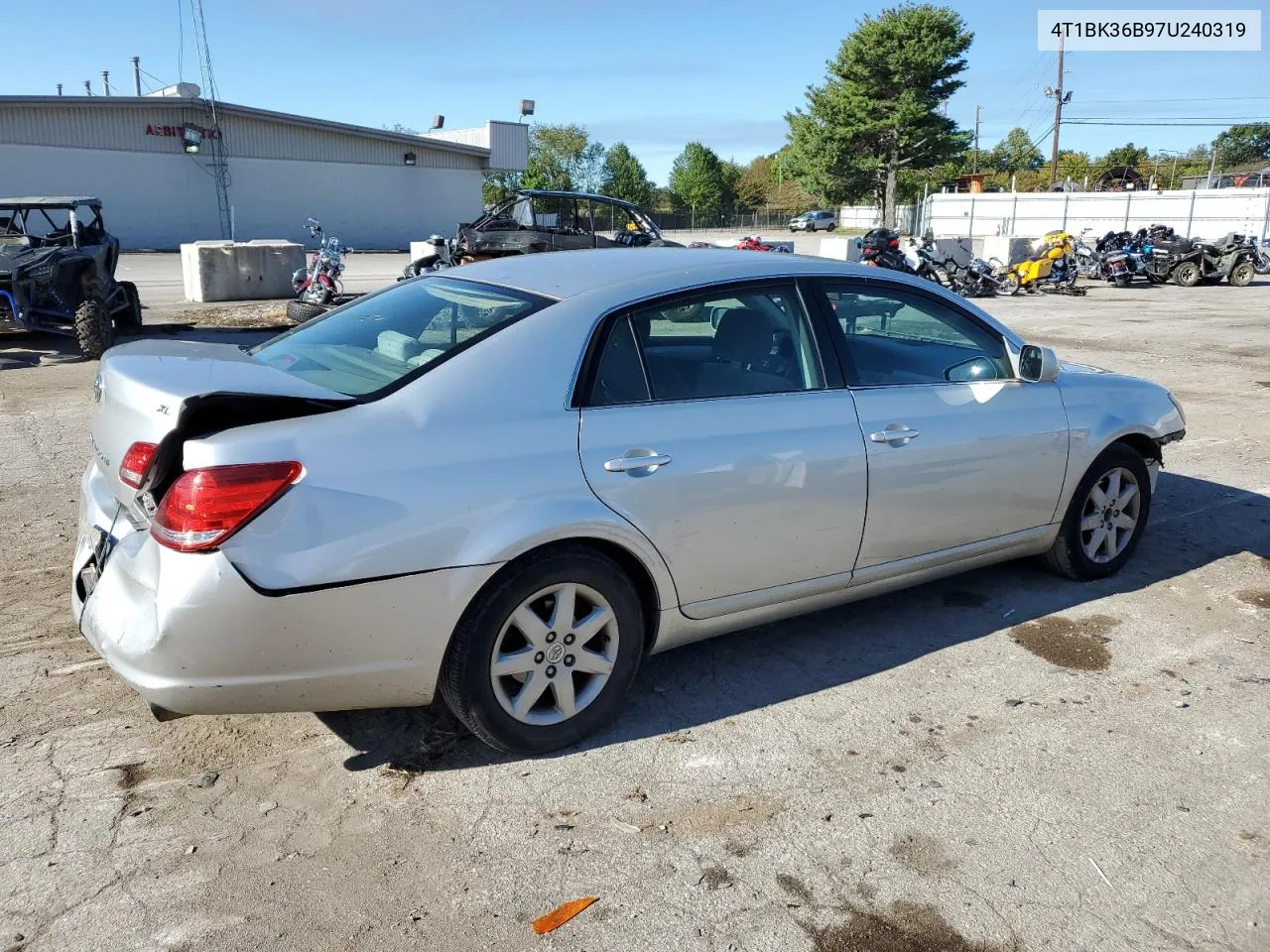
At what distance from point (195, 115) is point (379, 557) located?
41.0 meters

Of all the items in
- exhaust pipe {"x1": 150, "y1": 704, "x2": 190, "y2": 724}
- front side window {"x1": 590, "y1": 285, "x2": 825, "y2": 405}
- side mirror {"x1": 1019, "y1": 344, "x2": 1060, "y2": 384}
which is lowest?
exhaust pipe {"x1": 150, "y1": 704, "x2": 190, "y2": 724}

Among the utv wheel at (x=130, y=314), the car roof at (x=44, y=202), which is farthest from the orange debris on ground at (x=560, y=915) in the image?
the utv wheel at (x=130, y=314)

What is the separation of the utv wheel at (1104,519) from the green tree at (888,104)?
55.9 meters

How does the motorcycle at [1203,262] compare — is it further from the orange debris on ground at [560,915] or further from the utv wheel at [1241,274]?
the orange debris on ground at [560,915]

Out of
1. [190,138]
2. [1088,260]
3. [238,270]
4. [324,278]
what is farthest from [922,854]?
[190,138]

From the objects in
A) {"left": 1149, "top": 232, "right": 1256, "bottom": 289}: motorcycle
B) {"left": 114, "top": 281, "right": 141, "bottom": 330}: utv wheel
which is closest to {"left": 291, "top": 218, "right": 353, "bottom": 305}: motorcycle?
{"left": 114, "top": 281, "right": 141, "bottom": 330}: utv wheel

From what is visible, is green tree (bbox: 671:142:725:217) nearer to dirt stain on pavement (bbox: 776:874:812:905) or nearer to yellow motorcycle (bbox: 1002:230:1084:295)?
yellow motorcycle (bbox: 1002:230:1084:295)

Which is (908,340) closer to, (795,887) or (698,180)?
(795,887)

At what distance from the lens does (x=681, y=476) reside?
Result: 3.35 m

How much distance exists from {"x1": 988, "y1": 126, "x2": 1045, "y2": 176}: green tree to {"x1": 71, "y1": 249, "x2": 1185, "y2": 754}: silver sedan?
98.6 meters

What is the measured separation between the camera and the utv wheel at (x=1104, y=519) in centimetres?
473

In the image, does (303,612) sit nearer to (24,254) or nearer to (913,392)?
(913,392)

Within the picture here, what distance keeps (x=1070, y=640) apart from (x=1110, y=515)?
869 mm

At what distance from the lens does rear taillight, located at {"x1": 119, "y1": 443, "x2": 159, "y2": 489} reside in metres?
2.89
